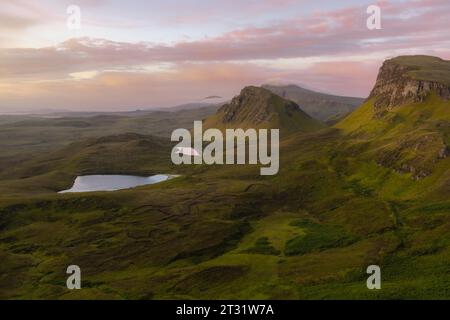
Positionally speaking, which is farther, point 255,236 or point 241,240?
point 255,236

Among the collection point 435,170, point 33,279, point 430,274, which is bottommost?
point 33,279

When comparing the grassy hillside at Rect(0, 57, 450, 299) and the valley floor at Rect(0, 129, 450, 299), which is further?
the grassy hillside at Rect(0, 57, 450, 299)

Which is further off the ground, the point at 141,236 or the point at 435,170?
the point at 435,170

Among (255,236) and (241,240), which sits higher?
(255,236)

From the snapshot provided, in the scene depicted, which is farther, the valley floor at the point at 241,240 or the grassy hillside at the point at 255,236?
the grassy hillside at the point at 255,236

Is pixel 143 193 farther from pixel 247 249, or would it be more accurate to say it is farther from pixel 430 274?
pixel 430 274

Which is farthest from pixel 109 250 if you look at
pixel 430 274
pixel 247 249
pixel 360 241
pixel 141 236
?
pixel 430 274
